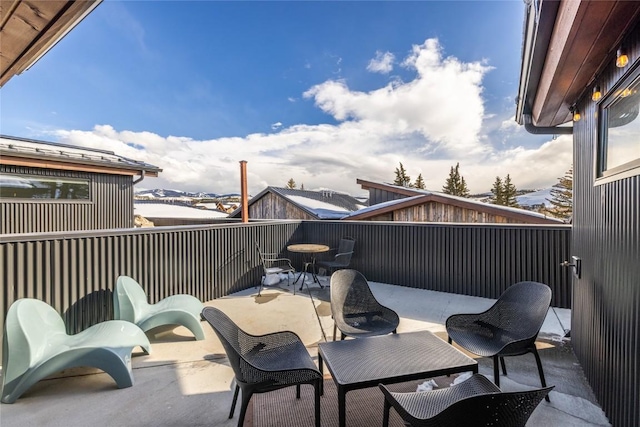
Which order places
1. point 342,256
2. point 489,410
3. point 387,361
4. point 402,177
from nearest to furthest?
point 489,410
point 387,361
point 342,256
point 402,177

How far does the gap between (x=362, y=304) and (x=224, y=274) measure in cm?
278

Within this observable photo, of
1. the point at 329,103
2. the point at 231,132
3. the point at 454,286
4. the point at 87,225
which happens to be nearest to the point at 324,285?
the point at 454,286

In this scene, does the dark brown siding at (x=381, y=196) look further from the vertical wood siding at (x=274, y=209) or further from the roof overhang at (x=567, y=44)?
the roof overhang at (x=567, y=44)

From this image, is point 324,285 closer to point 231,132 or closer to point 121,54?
point 121,54

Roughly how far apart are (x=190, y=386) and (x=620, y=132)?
3.74 metres

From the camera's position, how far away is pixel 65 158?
230 inches

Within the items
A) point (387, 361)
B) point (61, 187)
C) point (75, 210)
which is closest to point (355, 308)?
point (387, 361)

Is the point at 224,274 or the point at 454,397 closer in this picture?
the point at 454,397

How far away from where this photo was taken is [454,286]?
16.3 feet

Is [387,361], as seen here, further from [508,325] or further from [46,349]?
[46,349]

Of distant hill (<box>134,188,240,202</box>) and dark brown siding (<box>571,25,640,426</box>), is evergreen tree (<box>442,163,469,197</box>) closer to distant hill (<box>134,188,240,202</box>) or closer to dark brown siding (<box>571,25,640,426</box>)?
distant hill (<box>134,188,240,202</box>)

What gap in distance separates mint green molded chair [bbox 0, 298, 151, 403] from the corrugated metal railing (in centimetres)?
49

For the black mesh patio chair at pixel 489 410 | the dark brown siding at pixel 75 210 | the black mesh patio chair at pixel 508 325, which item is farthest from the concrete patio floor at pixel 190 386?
the dark brown siding at pixel 75 210

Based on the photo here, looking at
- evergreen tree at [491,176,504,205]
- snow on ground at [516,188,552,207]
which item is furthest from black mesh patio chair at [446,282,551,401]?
evergreen tree at [491,176,504,205]
